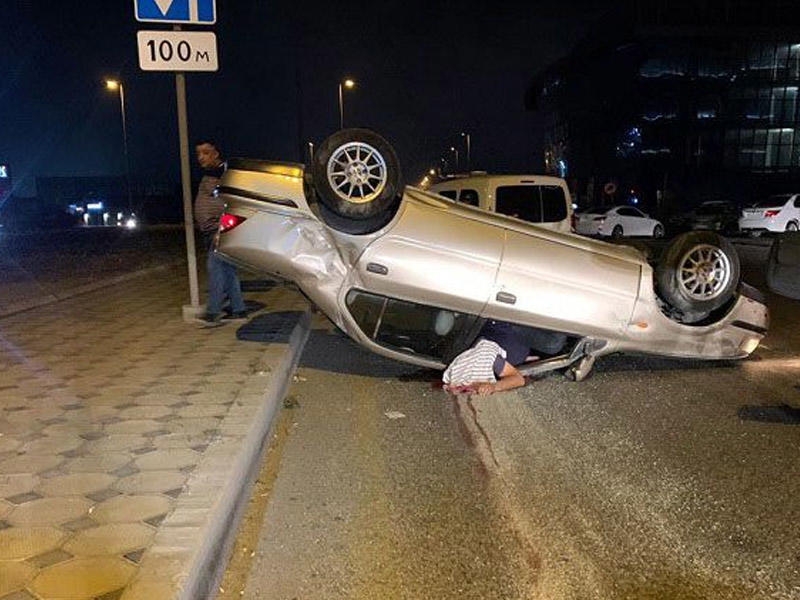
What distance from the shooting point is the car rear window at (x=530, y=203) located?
1035 centimetres

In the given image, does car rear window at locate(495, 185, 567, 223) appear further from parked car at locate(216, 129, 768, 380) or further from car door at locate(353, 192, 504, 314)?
car door at locate(353, 192, 504, 314)

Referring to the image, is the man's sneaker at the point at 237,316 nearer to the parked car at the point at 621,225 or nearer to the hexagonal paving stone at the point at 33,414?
the hexagonal paving stone at the point at 33,414

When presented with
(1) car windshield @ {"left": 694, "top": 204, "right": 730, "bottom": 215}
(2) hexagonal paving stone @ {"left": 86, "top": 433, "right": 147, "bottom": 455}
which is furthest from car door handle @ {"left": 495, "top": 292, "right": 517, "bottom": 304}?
(1) car windshield @ {"left": 694, "top": 204, "right": 730, "bottom": 215}

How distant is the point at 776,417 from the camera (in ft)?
17.5

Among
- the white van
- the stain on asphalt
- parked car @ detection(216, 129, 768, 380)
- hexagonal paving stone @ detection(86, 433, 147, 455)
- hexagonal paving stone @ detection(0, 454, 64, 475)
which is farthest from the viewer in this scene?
the white van

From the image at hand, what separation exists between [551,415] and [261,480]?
2280 mm

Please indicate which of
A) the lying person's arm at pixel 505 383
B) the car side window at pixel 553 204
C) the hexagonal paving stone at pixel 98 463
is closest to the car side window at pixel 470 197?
the car side window at pixel 553 204

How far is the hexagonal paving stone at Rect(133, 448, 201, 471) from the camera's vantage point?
3.94 meters

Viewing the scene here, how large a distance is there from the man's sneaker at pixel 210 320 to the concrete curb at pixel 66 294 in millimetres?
2628

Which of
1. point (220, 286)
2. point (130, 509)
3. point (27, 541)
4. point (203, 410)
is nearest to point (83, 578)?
point (27, 541)

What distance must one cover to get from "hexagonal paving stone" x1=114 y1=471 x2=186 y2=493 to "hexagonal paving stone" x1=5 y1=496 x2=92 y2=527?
0.69 feet

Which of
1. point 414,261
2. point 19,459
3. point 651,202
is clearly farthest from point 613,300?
point 651,202

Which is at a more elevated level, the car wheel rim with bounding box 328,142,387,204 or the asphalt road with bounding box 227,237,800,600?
the car wheel rim with bounding box 328,142,387,204

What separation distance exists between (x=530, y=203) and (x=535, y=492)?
6914 millimetres
